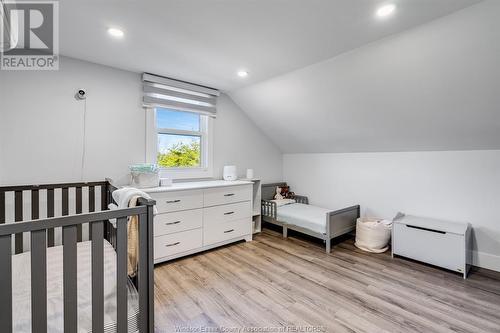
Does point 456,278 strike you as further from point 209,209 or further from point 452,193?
point 209,209

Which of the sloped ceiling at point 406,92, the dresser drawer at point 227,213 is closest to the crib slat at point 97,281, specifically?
the dresser drawer at point 227,213

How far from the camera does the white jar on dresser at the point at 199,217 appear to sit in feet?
8.17

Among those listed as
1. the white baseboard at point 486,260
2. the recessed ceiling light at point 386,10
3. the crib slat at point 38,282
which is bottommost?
the white baseboard at point 486,260

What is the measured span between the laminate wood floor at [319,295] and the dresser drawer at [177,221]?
37cm

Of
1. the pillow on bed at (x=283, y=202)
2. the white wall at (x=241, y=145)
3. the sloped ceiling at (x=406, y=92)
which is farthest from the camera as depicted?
the pillow on bed at (x=283, y=202)

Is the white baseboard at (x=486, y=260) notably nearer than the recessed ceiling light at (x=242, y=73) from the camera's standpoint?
Yes

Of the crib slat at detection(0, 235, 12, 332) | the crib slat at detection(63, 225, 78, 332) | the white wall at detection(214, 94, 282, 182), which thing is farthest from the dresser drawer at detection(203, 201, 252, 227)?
the crib slat at detection(0, 235, 12, 332)

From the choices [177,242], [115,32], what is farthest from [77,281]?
[115,32]

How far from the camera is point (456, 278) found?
7.36 feet

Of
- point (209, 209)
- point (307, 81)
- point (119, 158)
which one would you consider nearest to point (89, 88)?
point (119, 158)

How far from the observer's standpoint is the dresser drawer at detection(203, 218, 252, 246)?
284 centimetres

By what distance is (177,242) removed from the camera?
260 cm

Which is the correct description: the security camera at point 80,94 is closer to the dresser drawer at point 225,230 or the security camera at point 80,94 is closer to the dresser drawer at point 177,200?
the dresser drawer at point 177,200

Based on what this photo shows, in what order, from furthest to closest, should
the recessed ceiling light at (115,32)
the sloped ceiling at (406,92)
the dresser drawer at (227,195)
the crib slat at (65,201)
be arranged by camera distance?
the dresser drawer at (227,195), the crib slat at (65,201), the recessed ceiling light at (115,32), the sloped ceiling at (406,92)
